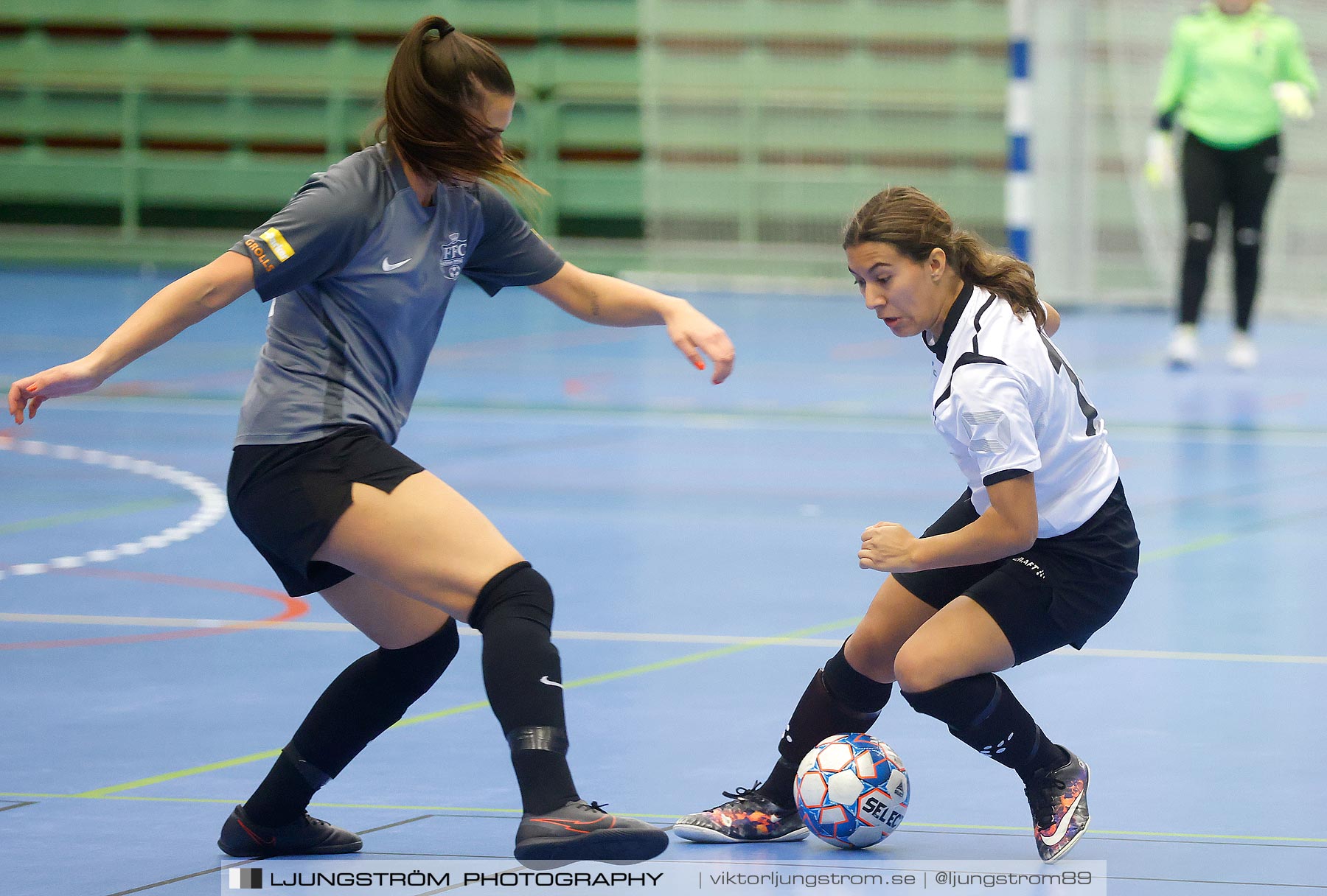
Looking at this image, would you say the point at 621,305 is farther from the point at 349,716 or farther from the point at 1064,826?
the point at 1064,826

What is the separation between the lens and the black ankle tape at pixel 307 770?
3.58m

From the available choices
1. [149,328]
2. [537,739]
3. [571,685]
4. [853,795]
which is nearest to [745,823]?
[853,795]

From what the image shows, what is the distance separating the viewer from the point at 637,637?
5512 mm

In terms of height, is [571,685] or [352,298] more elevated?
[352,298]

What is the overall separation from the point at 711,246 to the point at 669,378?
6.91 meters

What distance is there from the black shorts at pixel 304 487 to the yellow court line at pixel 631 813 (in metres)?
0.65

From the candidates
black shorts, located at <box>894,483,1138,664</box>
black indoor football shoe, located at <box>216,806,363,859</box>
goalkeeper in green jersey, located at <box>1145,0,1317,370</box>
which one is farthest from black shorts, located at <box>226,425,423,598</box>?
goalkeeper in green jersey, located at <box>1145,0,1317,370</box>

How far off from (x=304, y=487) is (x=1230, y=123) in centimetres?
976

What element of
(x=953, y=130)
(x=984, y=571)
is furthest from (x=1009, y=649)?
(x=953, y=130)

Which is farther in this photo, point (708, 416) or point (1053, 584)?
point (708, 416)

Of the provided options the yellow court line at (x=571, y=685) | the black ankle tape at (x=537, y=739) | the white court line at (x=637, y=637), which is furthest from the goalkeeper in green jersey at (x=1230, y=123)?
the black ankle tape at (x=537, y=739)

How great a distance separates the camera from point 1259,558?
6.59m

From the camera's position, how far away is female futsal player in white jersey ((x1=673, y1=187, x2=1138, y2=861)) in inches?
134

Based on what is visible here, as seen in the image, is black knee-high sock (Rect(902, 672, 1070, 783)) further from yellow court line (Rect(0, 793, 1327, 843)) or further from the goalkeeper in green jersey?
the goalkeeper in green jersey
